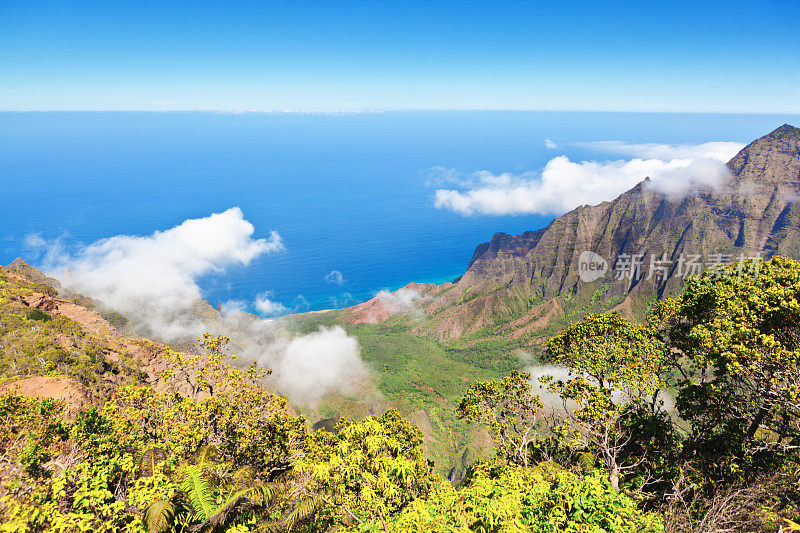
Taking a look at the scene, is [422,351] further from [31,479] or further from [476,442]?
[31,479]

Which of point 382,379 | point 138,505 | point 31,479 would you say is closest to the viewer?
point 138,505

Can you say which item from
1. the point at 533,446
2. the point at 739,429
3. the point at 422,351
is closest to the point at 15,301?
the point at 533,446

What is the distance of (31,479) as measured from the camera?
1197 cm

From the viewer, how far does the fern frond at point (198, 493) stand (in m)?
11.1

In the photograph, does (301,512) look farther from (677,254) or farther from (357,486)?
(677,254)

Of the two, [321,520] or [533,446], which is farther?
[533,446]

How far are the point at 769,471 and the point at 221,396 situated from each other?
92.7 feet

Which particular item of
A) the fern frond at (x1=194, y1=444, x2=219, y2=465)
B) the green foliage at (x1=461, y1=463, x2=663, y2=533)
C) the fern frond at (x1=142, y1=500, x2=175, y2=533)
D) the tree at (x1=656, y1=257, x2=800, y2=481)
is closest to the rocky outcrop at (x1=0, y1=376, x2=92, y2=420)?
the fern frond at (x1=194, y1=444, x2=219, y2=465)

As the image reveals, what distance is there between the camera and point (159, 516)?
397 inches

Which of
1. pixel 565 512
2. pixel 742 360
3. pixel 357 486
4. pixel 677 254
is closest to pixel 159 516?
pixel 357 486

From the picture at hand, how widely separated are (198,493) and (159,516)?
54.9 inches

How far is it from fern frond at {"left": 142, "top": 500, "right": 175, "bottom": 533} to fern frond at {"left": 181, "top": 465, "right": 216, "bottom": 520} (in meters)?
0.70

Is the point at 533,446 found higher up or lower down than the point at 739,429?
lower down

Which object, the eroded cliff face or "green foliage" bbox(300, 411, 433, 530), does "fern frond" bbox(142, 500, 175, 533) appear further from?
the eroded cliff face
